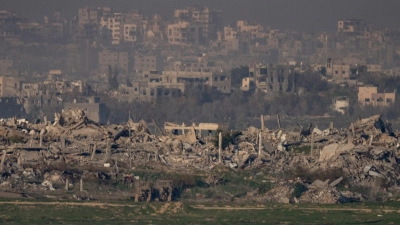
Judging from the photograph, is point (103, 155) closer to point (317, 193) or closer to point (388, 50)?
point (317, 193)

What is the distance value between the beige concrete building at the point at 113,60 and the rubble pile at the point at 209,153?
279 feet

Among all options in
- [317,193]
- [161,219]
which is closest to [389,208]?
[317,193]

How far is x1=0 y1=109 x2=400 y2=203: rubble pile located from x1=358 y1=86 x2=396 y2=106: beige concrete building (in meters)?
39.6

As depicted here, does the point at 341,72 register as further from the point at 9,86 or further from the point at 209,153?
the point at 209,153

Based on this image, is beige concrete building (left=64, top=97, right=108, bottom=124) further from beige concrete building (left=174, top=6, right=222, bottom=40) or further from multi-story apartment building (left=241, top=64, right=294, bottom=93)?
beige concrete building (left=174, top=6, right=222, bottom=40)

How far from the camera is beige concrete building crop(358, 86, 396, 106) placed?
79394 mm

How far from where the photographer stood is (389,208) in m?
30.4

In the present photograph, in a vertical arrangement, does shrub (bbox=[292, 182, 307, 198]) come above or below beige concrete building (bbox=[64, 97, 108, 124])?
below

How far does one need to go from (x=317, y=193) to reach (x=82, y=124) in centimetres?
841

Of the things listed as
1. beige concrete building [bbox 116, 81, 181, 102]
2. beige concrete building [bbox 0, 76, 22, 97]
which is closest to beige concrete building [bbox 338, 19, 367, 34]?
beige concrete building [bbox 0, 76, 22, 97]

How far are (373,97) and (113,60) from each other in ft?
163

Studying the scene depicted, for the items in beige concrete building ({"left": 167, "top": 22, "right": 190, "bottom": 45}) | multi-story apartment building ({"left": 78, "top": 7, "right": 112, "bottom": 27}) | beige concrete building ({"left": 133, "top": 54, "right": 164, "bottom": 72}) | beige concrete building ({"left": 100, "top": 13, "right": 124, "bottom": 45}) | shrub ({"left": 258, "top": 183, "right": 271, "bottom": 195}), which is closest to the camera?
shrub ({"left": 258, "top": 183, "right": 271, "bottom": 195})

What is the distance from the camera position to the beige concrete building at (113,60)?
125275 millimetres

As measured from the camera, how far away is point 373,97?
8038 centimetres
